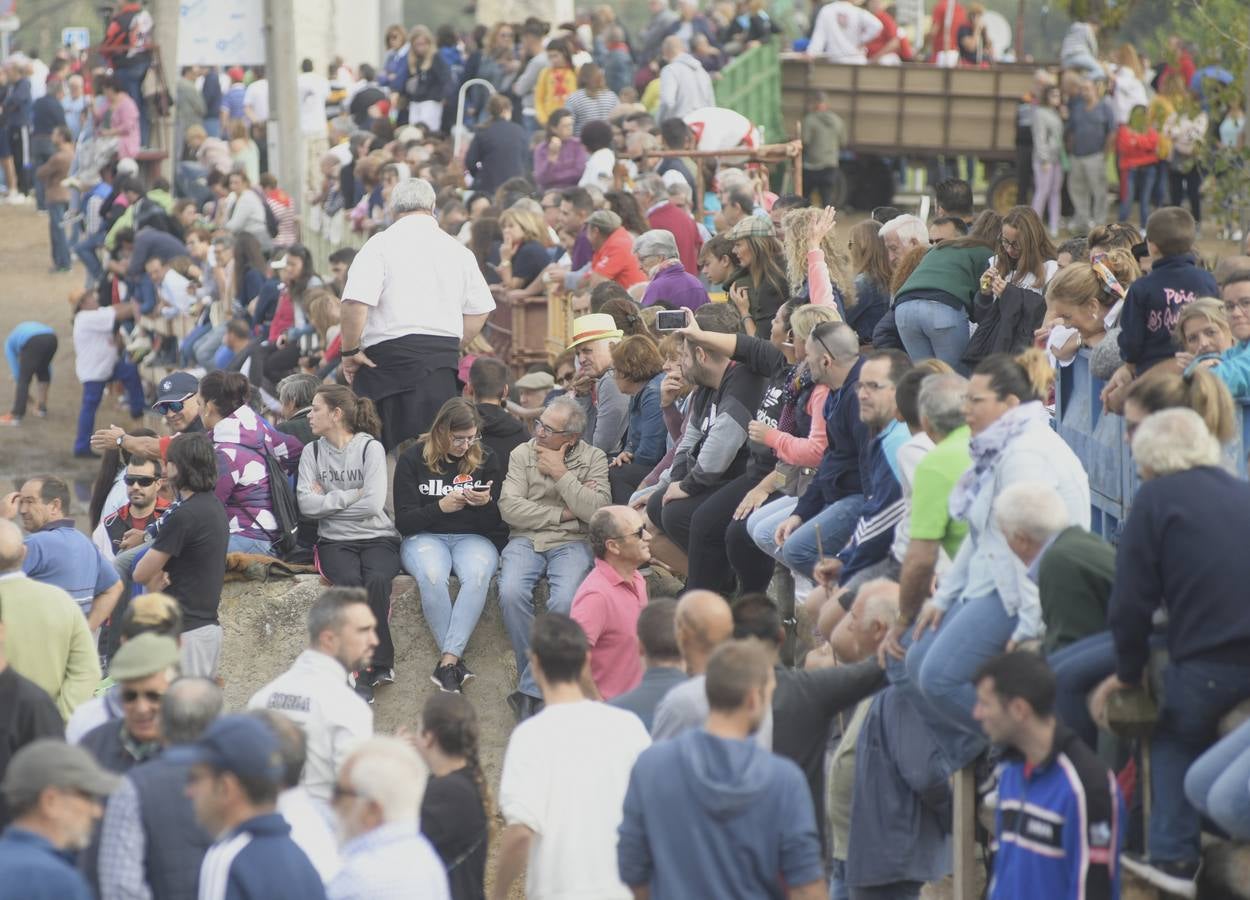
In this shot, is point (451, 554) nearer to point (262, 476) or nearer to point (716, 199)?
point (262, 476)

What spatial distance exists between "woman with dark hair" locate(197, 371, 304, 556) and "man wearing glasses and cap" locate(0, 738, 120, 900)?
16.0ft

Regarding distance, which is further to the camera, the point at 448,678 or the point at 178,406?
the point at 178,406

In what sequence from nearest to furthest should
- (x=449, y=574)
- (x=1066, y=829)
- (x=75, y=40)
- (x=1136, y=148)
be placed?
(x=1066, y=829) < (x=449, y=574) < (x=1136, y=148) < (x=75, y=40)

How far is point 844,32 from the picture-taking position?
25109 millimetres

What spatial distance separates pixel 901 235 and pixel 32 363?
14620 millimetres

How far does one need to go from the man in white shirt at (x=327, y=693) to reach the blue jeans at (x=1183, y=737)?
8.59ft

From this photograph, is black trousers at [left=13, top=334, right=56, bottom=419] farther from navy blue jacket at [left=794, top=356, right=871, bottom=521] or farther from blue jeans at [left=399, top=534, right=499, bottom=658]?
navy blue jacket at [left=794, top=356, right=871, bottom=521]

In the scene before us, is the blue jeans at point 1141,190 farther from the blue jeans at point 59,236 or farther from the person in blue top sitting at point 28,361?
the blue jeans at point 59,236

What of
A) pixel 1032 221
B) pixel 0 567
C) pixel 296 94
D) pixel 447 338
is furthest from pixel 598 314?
pixel 296 94

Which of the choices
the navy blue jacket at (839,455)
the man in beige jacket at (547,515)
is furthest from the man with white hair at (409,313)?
the navy blue jacket at (839,455)

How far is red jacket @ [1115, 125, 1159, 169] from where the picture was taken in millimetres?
20797

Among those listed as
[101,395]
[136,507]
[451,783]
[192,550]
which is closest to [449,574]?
[192,550]

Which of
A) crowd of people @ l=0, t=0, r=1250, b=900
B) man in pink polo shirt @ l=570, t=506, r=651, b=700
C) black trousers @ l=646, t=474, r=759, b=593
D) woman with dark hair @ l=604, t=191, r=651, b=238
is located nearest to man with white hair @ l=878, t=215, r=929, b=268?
crowd of people @ l=0, t=0, r=1250, b=900

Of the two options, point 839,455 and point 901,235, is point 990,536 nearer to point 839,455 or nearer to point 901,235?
point 839,455
